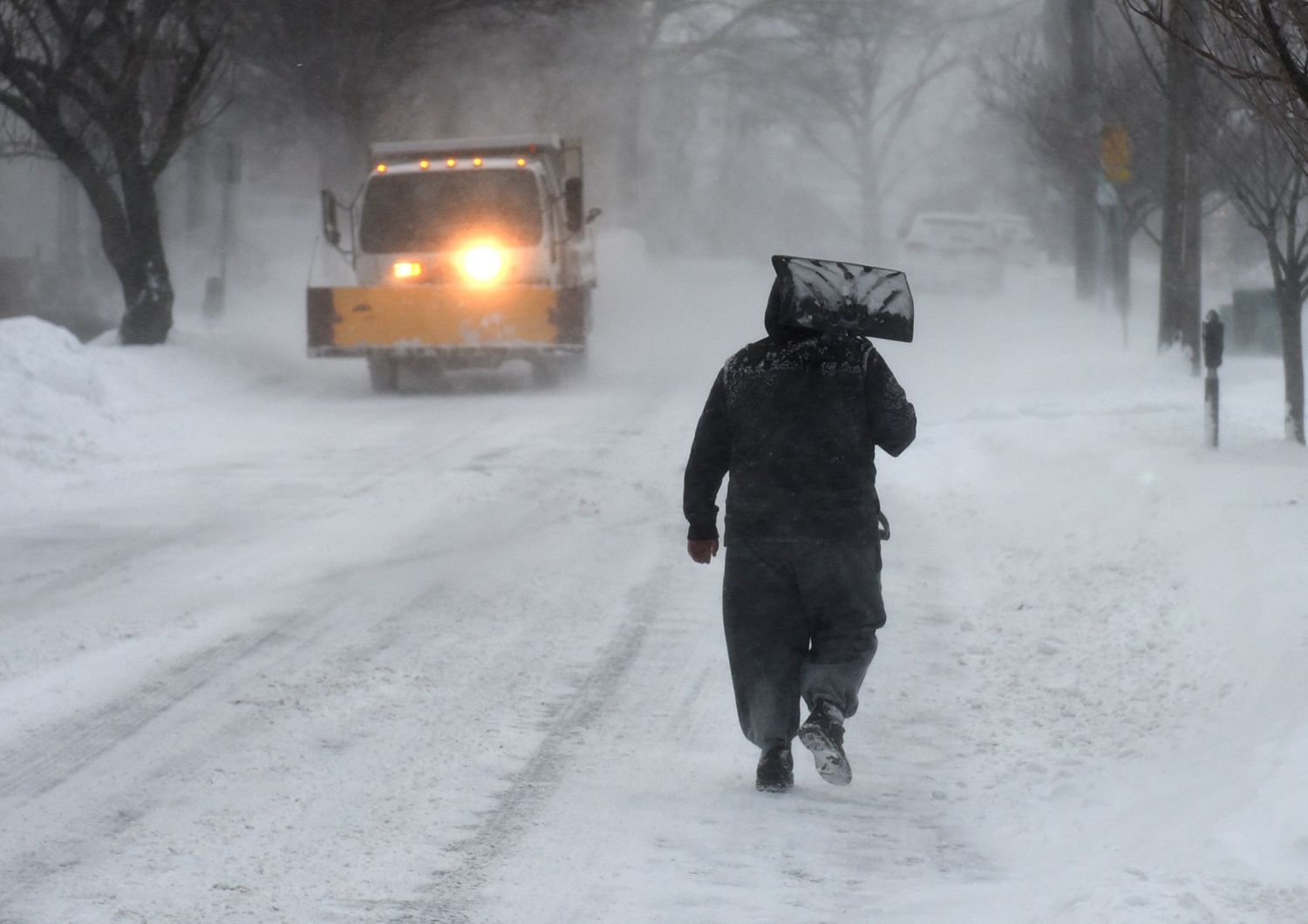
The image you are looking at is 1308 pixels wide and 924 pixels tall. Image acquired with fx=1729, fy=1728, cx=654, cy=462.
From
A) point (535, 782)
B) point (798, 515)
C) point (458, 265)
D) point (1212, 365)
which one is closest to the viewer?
point (798, 515)

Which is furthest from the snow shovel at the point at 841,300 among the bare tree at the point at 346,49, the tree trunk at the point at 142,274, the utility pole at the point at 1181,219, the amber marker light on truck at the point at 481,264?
the bare tree at the point at 346,49

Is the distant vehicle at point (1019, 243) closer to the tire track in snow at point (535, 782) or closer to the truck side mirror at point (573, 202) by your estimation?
the truck side mirror at point (573, 202)

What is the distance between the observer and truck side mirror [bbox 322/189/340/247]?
697 inches

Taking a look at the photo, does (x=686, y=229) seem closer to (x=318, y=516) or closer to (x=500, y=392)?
(x=500, y=392)

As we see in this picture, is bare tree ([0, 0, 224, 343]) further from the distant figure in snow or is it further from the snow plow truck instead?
the distant figure in snow

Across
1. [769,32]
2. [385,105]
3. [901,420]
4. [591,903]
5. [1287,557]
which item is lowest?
[591,903]

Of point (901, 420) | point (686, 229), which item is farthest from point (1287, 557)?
point (686, 229)

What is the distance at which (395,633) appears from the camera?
7.23 m

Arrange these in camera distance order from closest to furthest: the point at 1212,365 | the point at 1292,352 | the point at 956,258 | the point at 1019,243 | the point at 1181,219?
the point at 1212,365, the point at 1292,352, the point at 1181,219, the point at 956,258, the point at 1019,243

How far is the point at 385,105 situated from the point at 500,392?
35.3ft

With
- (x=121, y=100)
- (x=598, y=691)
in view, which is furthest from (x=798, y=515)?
(x=121, y=100)

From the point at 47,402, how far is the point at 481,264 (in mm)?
5501

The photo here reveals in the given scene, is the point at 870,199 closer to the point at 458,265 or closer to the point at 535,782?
the point at 458,265

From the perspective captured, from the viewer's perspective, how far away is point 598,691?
643 cm
